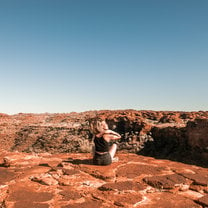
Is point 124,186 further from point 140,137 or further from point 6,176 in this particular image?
point 140,137

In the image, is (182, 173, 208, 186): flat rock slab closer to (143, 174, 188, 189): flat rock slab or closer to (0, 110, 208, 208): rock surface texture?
(0, 110, 208, 208): rock surface texture

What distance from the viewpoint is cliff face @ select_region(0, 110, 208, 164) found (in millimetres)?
7973

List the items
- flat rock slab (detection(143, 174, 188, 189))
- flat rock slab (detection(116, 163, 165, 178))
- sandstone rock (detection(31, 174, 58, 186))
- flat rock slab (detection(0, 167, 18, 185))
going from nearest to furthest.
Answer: flat rock slab (detection(143, 174, 188, 189))
sandstone rock (detection(31, 174, 58, 186))
flat rock slab (detection(0, 167, 18, 185))
flat rock slab (detection(116, 163, 165, 178))

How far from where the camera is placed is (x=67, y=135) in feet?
56.0

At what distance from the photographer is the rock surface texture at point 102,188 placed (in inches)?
124

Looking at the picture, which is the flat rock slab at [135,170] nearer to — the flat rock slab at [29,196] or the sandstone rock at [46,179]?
the sandstone rock at [46,179]

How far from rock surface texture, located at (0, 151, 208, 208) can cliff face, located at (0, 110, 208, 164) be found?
3.36 m

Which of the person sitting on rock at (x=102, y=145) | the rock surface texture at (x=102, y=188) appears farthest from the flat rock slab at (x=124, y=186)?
the person sitting on rock at (x=102, y=145)

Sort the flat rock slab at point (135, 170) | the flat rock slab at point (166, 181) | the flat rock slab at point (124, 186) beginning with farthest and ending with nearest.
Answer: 1. the flat rock slab at point (135, 170)
2. the flat rock slab at point (166, 181)
3. the flat rock slab at point (124, 186)

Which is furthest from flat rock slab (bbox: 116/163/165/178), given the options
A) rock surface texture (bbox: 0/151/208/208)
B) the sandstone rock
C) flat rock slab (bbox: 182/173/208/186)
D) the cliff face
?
the cliff face

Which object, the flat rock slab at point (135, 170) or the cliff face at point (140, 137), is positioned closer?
the flat rock slab at point (135, 170)

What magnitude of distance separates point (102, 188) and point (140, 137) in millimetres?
6986

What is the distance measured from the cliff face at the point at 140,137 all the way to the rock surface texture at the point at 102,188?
336 centimetres

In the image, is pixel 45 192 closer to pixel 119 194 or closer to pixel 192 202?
pixel 119 194
